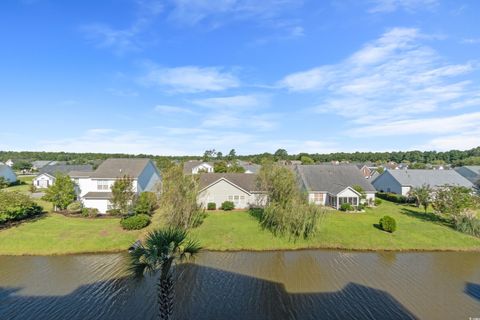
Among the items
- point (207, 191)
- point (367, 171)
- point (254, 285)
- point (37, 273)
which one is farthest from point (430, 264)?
point (367, 171)

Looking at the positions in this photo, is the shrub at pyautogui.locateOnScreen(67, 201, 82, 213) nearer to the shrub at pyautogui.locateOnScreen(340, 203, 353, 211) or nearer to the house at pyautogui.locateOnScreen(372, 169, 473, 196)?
the shrub at pyautogui.locateOnScreen(340, 203, 353, 211)

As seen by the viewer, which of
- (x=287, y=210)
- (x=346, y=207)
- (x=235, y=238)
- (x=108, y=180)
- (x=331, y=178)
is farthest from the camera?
(x=331, y=178)

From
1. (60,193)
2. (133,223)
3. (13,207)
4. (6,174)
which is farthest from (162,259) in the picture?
(6,174)

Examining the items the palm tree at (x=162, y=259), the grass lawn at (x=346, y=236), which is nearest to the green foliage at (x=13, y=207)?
the grass lawn at (x=346, y=236)

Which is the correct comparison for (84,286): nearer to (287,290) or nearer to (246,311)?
(246,311)

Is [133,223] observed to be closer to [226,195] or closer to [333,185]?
[226,195]

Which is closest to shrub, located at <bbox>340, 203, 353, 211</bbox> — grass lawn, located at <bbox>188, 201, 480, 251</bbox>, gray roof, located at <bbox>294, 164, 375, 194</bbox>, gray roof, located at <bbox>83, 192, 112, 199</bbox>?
gray roof, located at <bbox>294, 164, 375, 194</bbox>
